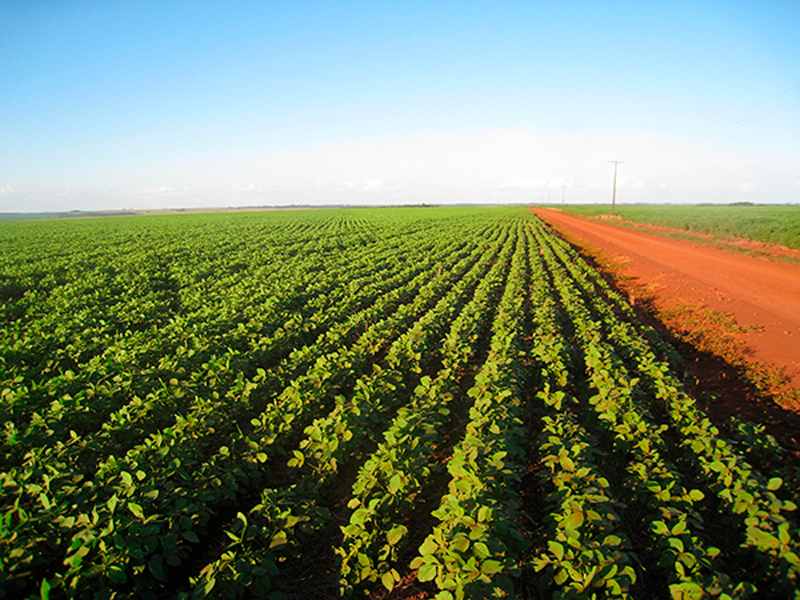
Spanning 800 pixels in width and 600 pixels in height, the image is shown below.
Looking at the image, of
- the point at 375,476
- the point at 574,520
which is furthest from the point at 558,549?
the point at 375,476

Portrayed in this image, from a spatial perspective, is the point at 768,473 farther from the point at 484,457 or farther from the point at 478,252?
the point at 478,252

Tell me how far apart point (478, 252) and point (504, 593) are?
20074 mm

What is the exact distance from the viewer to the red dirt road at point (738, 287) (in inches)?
359

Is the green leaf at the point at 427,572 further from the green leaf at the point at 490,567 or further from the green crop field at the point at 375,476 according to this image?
the green leaf at the point at 490,567

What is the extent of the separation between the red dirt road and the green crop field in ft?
13.1

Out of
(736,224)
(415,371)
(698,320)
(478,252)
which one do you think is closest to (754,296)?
(698,320)

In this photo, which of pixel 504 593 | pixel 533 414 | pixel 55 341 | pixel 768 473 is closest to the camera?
pixel 504 593

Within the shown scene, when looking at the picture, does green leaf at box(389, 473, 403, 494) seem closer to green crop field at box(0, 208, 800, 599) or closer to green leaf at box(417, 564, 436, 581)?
green crop field at box(0, 208, 800, 599)

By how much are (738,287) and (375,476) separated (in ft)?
58.5

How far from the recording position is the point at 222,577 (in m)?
2.66

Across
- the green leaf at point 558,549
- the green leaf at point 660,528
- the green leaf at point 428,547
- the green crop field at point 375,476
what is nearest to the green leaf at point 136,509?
the green crop field at point 375,476

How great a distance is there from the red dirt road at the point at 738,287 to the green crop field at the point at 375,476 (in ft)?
13.1

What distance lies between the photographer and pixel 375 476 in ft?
12.1

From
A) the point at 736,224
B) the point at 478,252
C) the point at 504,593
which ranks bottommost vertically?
the point at 504,593
